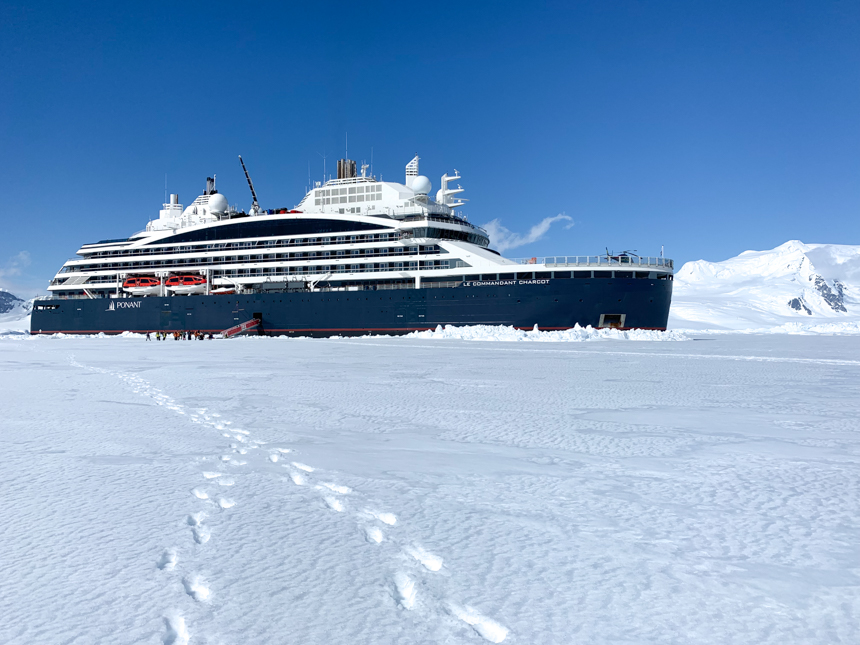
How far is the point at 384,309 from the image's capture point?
1601 inches

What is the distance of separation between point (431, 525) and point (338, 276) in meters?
41.0

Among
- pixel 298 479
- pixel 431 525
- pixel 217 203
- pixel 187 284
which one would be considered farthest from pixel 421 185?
pixel 431 525

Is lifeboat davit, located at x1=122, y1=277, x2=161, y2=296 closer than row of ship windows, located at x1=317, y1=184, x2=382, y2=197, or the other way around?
row of ship windows, located at x1=317, y1=184, x2=382, y2=197

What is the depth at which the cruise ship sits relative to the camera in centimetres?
3622

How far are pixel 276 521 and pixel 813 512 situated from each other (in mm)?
4052

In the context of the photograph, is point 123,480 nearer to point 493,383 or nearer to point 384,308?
point 493,383

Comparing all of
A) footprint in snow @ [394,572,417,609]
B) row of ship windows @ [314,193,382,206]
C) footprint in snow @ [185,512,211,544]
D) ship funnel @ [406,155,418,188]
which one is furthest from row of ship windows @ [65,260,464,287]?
footprint in snow @ [394,572,417,609]

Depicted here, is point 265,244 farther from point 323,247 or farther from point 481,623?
point 481,623

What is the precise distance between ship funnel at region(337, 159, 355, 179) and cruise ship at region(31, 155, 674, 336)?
0.29ft

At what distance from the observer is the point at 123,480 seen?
5094 mm

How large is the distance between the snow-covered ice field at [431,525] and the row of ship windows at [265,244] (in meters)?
35.2

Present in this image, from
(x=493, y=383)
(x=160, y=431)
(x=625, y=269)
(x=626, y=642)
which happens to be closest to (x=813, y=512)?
(x=626, y=642)

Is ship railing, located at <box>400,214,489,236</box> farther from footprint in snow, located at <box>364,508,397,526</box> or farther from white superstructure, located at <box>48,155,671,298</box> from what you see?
footprint in snow, located at <box>364,508,397,526</box>

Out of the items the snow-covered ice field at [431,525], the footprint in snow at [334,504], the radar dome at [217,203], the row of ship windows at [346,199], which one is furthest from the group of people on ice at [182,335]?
the footprint in snow at [334,504]
